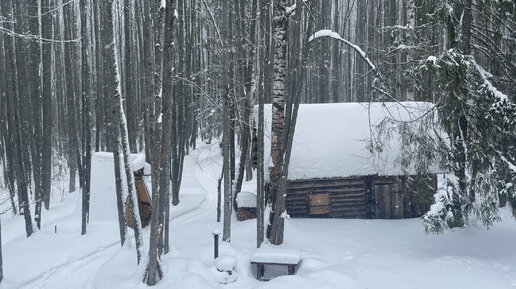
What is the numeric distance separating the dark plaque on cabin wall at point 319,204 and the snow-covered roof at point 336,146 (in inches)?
31.0

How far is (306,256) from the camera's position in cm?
927

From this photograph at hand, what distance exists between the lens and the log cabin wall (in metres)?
13.3

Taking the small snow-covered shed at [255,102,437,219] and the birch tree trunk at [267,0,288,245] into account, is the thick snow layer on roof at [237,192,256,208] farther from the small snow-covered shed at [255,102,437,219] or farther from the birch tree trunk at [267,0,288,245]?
the birch tree trunk at [267,0,288,245]

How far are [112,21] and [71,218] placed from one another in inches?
361

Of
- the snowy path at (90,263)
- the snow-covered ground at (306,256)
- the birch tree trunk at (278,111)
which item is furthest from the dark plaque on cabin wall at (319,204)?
the snowy path at (90,263)

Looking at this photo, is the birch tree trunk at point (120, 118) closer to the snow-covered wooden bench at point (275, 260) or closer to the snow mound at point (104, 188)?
the snow-covered wooden bench at point (275, 260)

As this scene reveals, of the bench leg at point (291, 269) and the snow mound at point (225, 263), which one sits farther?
the bench leg at point (291, 269)

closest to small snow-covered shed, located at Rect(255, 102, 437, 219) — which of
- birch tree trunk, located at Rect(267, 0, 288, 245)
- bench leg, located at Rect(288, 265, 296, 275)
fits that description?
birch tree trunk, located at Rect(267, 0, 288, 245)

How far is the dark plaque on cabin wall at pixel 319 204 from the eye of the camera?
523 inches

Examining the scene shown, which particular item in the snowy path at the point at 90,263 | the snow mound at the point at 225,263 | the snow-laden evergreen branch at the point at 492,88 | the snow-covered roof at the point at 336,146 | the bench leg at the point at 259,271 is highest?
the snow-laden evergreen branch at the point at 492,88

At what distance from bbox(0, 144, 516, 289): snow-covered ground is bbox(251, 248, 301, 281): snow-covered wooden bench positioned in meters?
0.21

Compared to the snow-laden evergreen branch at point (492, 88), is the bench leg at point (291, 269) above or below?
below

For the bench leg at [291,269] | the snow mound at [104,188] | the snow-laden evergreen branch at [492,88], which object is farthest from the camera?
the snow mound at [104,188]

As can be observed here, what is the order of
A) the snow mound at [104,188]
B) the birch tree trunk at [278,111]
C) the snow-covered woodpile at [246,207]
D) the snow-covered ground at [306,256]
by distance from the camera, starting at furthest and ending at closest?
the snow mound at [104,188]
the snow-covered woodpile at [246,207]
the birch tree trunk at [278,111]
the snow-covered ground at [306,256]
